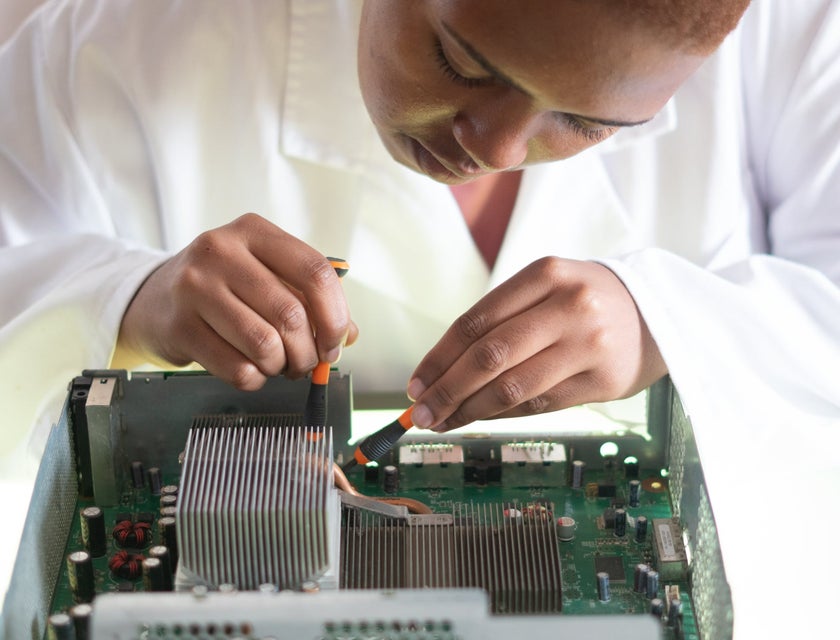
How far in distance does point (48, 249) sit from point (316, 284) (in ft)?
1.76

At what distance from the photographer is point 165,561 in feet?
3.02

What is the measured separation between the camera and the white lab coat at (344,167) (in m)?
1.48

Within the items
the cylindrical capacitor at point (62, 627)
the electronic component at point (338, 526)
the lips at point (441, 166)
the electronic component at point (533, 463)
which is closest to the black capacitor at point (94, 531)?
the electronic component at point (338, 526)

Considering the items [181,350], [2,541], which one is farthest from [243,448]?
[2,541]

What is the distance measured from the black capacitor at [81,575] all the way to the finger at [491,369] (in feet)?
1.18

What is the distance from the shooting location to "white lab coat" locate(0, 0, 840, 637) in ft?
4.87

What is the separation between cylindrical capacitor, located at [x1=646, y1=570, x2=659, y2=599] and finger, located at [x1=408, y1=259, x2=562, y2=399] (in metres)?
0.31

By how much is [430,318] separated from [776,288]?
54cm

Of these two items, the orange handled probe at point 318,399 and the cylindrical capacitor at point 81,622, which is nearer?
the cylindrical capacitor at point 81,622

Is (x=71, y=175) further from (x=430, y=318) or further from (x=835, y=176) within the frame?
(x=835, y=176)

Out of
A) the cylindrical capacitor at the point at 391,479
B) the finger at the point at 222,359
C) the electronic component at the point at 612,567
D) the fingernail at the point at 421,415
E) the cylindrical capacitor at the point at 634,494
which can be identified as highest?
the finger at the point at 222,359

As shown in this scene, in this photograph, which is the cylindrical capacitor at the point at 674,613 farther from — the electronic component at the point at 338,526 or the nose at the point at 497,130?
the nose at the point at 497,130

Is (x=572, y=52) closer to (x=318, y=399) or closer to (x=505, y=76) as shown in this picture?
(x=505, y=76)

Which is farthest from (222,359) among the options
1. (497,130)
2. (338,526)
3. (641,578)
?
(641,578)
